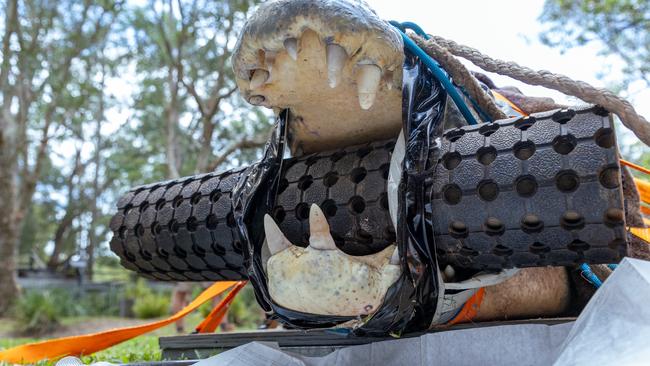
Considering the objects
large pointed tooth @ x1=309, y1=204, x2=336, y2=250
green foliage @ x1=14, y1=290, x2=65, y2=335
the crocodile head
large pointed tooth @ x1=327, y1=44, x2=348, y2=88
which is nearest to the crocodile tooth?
large pointed tooth @ x1=309, y1=204, x2=336, y2=250

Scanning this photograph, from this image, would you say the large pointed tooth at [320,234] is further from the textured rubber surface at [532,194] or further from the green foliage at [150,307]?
the green foliage at [150,307]

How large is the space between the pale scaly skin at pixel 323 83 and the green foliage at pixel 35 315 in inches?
456

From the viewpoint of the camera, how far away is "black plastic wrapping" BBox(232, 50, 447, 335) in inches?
46.5

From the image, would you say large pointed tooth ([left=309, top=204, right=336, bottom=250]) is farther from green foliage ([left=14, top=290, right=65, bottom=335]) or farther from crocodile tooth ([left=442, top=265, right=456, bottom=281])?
green foliage ([left=14, top=290, right=65, bottom=335])

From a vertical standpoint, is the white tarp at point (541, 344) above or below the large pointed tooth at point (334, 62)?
below

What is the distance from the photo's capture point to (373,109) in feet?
4.63

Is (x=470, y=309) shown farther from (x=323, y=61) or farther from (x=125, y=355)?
(x=125, y=355)

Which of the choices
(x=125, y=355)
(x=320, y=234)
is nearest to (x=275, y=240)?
(x=320, y=234)

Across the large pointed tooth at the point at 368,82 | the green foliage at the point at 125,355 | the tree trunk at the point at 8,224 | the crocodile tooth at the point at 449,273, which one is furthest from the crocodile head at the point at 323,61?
the tree trunk at the point at 8,224

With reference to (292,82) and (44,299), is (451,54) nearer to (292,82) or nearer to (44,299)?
(292,82)

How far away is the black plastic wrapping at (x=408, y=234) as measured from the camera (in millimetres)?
1181

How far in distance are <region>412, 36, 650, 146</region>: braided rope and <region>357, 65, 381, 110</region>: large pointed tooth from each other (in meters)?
0.31

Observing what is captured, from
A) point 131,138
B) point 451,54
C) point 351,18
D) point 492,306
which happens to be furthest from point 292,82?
point 131,138

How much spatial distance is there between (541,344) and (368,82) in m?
0.62
